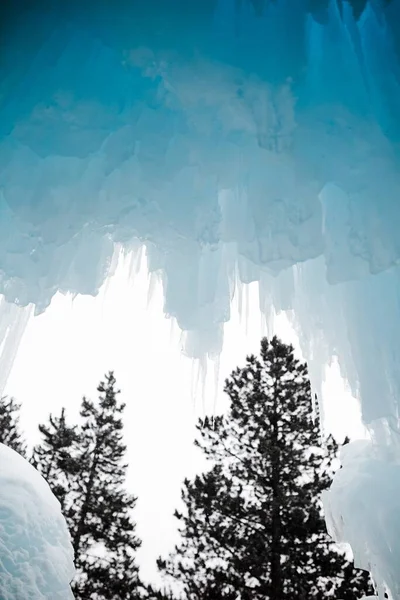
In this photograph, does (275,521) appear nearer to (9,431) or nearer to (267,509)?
(267,509)

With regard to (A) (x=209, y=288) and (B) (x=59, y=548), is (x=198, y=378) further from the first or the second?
(B) (x=59, y=548)

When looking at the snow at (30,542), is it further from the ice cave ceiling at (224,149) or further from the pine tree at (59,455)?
the pine tree at (59,455)

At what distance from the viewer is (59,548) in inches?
122

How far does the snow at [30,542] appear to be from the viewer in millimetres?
2686

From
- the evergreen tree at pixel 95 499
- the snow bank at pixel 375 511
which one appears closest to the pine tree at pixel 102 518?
the evergreen tree at pixel 95 499

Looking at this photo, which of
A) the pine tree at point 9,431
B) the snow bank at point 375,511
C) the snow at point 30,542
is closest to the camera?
the snow at point 30,542

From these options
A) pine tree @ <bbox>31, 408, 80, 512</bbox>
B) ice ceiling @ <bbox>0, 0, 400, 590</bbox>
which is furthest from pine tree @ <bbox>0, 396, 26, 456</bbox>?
ice ceiling @ <bbox>0, 0, 400, 590</bbox>

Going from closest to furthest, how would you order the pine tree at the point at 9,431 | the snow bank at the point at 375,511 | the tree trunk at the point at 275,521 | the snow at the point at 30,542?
the snow at the point at 30,542, the snow bank at the point at 375,511, the tree trunk at the point at 275,521, the pine tree at the point at 9,431

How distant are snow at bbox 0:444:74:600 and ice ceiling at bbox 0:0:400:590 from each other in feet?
11.7

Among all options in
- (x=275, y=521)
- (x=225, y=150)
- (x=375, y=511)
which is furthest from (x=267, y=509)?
(x=225, y=150)

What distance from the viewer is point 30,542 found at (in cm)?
291

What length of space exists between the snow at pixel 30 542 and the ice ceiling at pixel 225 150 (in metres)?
3.57

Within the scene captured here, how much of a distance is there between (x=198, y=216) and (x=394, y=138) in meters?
3.09

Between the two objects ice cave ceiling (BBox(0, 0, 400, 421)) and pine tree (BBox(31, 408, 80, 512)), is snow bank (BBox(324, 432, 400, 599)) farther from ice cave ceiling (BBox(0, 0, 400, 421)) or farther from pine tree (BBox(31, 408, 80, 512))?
pine tree (BBox(31, 408, 80, 512))
